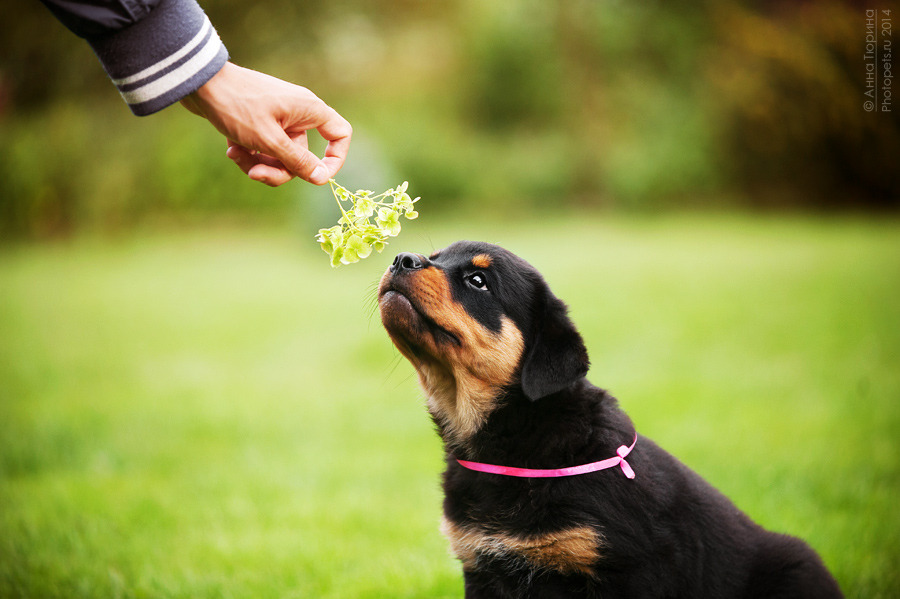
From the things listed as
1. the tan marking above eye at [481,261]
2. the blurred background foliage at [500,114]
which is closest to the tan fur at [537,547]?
the tan marking above eye at [481,261]

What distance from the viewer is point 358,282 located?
11.7 meters

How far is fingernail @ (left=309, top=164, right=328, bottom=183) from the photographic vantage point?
2.27 m

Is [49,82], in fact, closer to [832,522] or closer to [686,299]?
[686,299]

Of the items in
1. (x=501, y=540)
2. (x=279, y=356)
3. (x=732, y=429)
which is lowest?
(x=279, y=356)

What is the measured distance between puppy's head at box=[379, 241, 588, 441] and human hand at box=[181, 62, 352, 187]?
0.58 metres

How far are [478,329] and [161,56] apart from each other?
4.58 ft

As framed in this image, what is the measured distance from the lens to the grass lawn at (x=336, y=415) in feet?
11.9

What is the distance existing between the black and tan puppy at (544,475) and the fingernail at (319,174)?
0.53 metres

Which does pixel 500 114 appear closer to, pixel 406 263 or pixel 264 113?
pixel 406 263

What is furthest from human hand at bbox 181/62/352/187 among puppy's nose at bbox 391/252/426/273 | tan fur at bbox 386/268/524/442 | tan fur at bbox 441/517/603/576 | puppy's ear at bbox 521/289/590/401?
tan fur at bbox 441/517/603/576

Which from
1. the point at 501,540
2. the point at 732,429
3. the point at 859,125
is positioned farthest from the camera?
Result: the point at 859,125

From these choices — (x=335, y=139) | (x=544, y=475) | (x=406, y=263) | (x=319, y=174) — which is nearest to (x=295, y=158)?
(x=319, y=174)

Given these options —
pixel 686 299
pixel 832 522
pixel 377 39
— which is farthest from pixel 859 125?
pixel 832 522

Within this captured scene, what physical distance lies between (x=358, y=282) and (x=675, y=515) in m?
9.49
